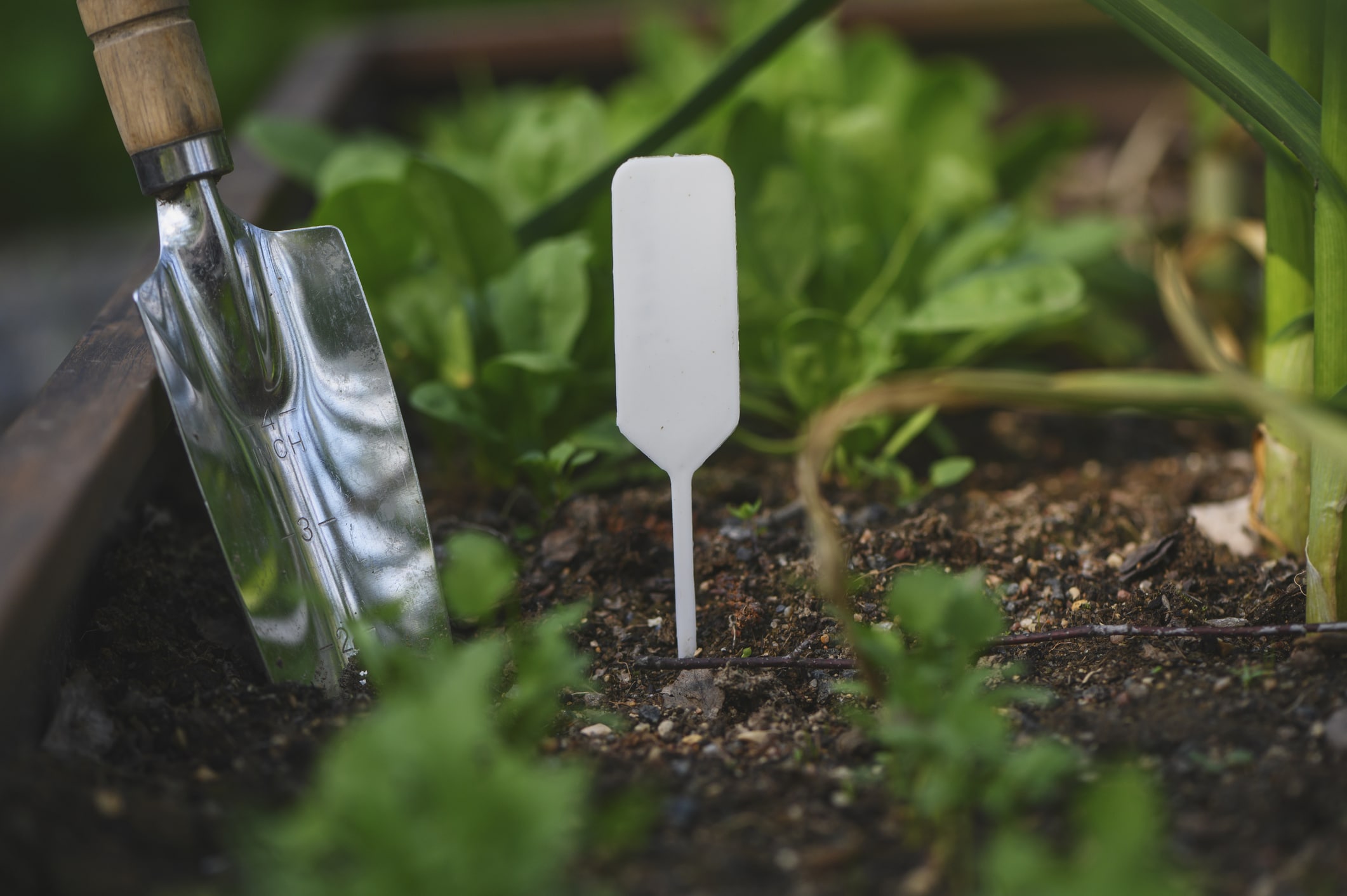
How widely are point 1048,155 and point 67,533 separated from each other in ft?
4.69

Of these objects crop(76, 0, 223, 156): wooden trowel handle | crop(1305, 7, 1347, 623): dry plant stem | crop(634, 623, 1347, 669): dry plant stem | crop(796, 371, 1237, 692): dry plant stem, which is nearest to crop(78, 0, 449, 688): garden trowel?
crop(76, 0, 223, 156): wooden trowel handle

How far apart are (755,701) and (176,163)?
26.0 inches

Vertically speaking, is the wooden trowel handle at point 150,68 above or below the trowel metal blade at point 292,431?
above

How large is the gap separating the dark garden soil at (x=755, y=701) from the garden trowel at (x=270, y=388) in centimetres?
7

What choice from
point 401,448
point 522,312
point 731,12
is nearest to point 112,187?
point 731,12

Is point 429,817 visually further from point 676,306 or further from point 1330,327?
point 1330,327

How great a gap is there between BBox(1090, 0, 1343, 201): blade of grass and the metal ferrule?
2.47 ft

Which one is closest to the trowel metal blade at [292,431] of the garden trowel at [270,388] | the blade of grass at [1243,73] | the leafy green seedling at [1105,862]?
the garden trowel at [270,388]

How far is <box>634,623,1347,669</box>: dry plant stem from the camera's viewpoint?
728 millimetres

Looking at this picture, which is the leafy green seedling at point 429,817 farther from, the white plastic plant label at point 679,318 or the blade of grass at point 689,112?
the blade of grass at point 689,112

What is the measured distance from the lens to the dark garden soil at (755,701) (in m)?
0.57

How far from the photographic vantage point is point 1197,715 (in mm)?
685

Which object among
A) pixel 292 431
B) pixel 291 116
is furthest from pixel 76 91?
pixel 292 431

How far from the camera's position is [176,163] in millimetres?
871
